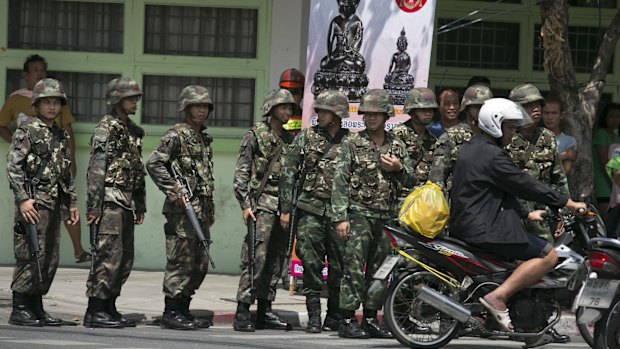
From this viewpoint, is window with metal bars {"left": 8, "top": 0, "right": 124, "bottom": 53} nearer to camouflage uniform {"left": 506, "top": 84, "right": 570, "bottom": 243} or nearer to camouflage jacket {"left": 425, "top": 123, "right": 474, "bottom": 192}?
camouflage jacket {"left": 425, "top": 123, "right": 474, "bottom": 192}

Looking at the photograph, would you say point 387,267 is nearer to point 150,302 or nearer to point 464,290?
point 464,290

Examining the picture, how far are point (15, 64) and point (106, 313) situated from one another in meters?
5.19

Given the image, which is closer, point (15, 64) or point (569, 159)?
point (569, 159)

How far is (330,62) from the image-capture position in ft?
47.9

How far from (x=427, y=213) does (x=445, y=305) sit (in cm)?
70

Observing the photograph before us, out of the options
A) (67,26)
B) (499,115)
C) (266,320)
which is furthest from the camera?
(67,26)

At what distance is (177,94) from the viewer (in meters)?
17.3

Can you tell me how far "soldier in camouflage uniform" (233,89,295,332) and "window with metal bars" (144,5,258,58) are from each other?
4269 millimetres

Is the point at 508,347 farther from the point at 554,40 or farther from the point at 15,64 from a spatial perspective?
the point at 15,64

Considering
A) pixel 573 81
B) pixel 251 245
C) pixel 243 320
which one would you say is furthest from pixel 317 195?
pixel 573 81

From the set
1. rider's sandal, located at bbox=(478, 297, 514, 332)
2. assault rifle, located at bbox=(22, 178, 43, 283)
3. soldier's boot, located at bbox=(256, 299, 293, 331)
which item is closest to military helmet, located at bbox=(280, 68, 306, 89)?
soldier's boot, located at bbox=(256, 299, 293, 331)

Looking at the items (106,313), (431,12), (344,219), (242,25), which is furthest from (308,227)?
(242,25)

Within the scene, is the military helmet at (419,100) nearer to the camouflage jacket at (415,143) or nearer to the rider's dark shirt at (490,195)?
the camouflage jacket at (415,143)

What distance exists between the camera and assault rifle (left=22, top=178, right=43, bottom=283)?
12398 mm
